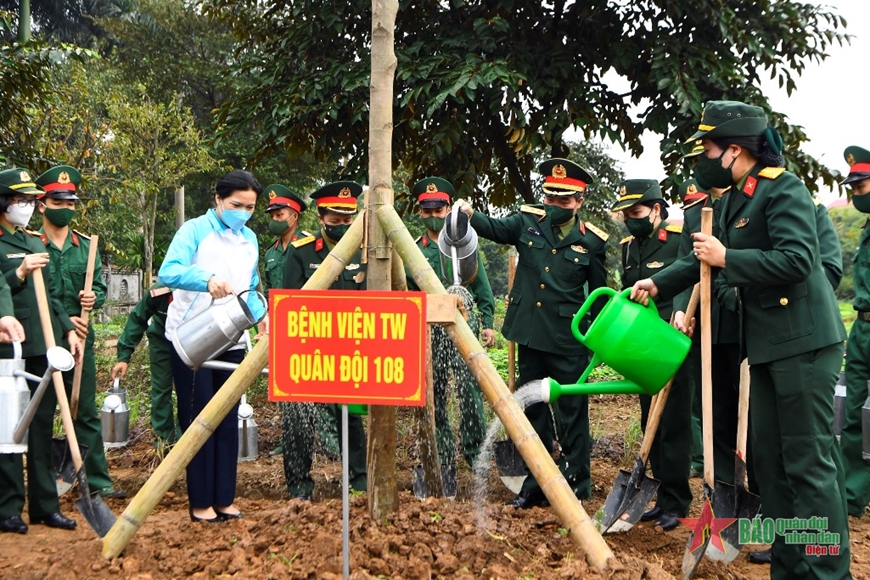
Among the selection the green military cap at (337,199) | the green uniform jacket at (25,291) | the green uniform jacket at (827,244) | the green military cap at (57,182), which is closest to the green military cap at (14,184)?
the green uniform jacket at (25,291)

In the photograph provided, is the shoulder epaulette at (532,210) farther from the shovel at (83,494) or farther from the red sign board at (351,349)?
the shovel at (83,494)

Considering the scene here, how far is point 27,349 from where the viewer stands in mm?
4426

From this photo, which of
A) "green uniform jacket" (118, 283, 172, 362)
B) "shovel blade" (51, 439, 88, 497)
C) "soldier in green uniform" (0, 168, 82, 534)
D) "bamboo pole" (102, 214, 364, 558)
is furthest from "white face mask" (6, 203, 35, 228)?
"bamboo pole" (102, 214, 364, 558)

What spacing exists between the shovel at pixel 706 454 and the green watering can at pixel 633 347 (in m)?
0.11

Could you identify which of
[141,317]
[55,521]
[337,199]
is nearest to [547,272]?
[337,199]

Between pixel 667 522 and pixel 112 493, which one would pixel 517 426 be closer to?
pixel 667 522

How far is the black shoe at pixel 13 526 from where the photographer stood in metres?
4.36

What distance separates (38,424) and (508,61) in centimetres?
399

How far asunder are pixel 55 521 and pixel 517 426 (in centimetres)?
277

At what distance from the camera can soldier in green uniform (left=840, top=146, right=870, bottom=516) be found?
16.0 ft

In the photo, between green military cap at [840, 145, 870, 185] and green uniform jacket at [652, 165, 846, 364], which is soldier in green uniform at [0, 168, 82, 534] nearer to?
green uniform jacket at [652, 165, 846, 364]

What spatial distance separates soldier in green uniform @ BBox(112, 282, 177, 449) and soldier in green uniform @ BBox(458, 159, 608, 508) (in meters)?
2.33

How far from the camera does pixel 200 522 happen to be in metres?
4.23

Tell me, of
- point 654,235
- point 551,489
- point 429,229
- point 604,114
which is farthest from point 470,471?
point 604,114
